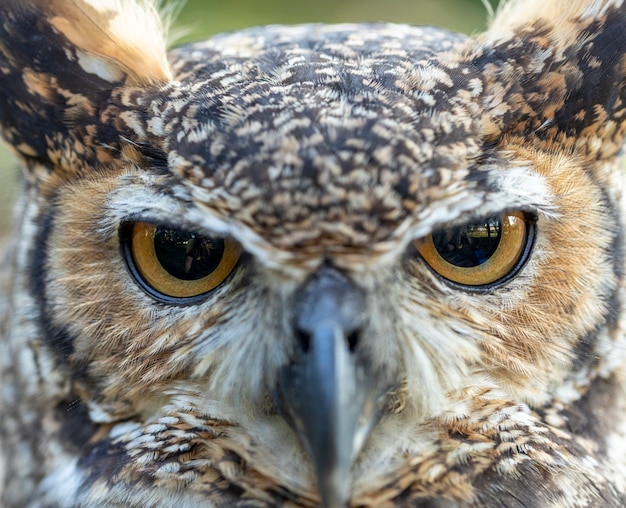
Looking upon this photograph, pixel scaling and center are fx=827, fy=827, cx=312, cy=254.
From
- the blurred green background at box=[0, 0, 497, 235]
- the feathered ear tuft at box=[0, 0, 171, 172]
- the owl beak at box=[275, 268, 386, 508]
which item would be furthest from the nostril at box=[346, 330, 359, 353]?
the blurred green background at box=[0, 0, 497, 235]

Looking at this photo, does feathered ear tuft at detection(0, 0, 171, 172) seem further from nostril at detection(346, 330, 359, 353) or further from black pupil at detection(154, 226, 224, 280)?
nostril at detection(346, 330, 359, 353)

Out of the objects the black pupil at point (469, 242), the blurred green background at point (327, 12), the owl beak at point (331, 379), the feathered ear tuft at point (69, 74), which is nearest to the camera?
the owl beak at point (331, 379)

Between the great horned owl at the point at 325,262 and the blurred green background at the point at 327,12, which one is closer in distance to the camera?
the great horned owl at the point at 325,262

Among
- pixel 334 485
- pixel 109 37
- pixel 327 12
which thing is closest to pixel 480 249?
pixel 334 485

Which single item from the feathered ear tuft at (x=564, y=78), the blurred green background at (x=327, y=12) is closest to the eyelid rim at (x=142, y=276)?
the feathered ear tuft at (x=564, y=78)

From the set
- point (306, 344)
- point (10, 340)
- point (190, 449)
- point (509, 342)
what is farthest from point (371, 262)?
point (10, 340)

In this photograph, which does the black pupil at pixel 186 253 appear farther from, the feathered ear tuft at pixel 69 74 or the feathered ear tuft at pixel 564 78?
the feathered ear tuft at pixel 564 78
